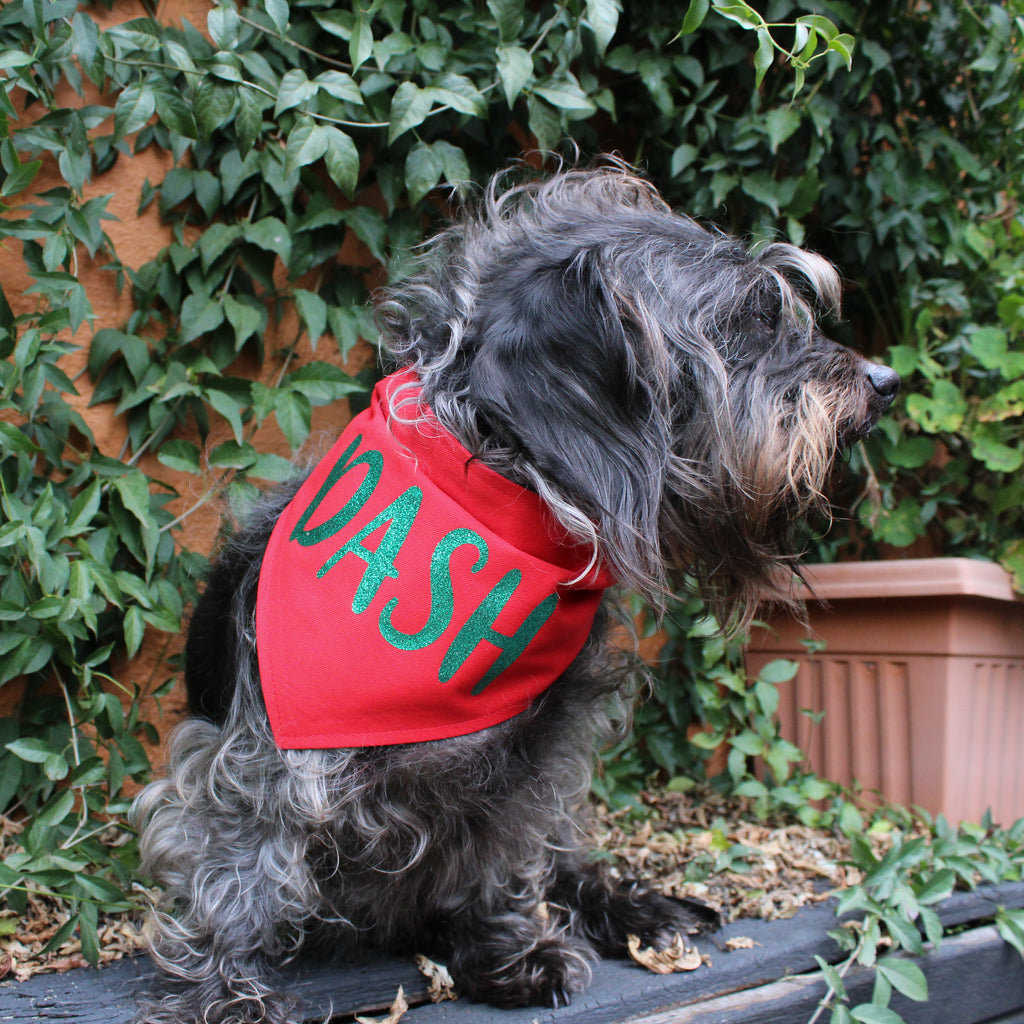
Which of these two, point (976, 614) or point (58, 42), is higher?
point (58, 42)

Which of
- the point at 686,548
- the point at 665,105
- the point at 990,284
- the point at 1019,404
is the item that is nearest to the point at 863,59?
the point at 665,105

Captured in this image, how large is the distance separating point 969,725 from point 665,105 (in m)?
1.99

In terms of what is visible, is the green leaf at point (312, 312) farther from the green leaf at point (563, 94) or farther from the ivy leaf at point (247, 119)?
the green leaf at point (563, 94)

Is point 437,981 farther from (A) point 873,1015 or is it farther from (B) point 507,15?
(B) point 507,15

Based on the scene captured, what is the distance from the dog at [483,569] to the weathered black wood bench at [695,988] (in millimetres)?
73

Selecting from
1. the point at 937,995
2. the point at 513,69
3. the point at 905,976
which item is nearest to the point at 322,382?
the point at 513,69

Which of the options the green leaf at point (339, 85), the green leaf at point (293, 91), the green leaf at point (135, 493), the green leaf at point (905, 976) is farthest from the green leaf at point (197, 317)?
the green leaf at point (905, 976)

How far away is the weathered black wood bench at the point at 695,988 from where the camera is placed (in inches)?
61.1

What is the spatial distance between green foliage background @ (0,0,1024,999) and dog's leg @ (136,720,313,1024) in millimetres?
246

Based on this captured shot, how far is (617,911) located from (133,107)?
209 centimetres

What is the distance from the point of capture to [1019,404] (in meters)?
2.61

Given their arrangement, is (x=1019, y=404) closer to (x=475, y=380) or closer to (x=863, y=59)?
(x=863, y=59)

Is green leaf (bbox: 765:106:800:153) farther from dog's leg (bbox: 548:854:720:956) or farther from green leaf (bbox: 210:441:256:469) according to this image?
dog's leg (bbox: 548:854:720:956)

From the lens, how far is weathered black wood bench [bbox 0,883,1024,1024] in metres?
1.55
